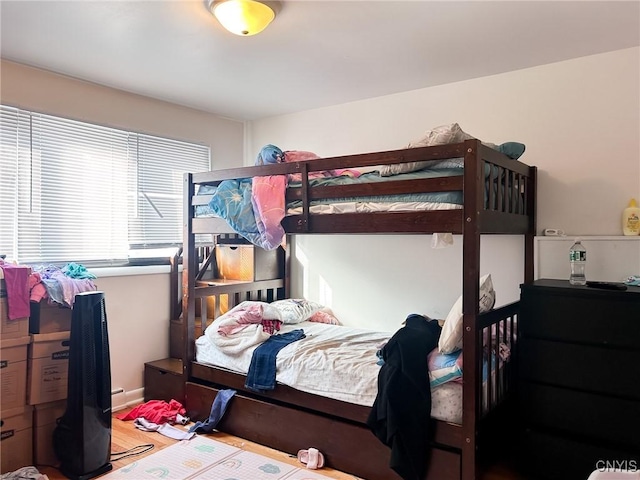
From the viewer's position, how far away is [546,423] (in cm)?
220

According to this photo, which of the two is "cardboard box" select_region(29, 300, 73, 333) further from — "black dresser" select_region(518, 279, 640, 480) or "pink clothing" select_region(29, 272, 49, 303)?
"black dresser" select_region(518, 279, 640, 480)

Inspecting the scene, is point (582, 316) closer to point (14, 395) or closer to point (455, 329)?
point (455, 329)

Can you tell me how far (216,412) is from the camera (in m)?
2.92

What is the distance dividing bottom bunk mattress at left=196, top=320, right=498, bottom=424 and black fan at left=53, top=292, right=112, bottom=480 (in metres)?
0.73

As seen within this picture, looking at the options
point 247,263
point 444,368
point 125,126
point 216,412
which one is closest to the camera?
point 444,368

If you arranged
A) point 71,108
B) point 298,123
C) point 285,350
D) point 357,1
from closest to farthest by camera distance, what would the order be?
point 357,1
point 285,350
point 71,108
point 298,123

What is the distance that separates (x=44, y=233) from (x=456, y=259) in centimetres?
275

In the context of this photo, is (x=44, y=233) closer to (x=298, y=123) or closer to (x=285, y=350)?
(x=285, y=350)

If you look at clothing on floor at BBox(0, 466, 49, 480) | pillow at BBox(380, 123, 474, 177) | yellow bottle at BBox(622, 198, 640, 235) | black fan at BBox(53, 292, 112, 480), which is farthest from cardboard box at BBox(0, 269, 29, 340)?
yellow bottle at BBox(622, 198, 640, 235)

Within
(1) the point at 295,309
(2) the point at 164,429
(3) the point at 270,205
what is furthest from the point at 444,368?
(2) the point at 164,429

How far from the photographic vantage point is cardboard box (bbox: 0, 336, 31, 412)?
2.41m

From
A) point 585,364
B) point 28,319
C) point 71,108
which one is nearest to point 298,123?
point 71,108

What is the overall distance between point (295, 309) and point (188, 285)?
81 cm

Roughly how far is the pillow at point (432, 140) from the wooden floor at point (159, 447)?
1.58 metres
